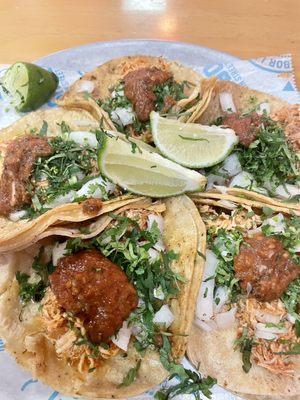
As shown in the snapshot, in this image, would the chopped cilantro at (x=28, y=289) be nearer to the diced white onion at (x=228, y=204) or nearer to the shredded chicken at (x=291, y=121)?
the diced white onion at (x=228, y=204)

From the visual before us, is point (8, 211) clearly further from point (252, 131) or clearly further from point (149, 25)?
point (149, 25)

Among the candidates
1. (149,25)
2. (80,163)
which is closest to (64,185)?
(80,163)

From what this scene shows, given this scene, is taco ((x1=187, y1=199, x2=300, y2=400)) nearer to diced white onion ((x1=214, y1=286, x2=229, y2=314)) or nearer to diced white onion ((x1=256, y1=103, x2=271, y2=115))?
diced white onion ((x1=214, y1=286, x2=229, y2=314))

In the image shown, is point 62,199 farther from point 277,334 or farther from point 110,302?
point 277,334

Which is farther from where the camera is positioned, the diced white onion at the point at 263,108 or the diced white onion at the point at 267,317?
the diced white onion at the point at 263,108

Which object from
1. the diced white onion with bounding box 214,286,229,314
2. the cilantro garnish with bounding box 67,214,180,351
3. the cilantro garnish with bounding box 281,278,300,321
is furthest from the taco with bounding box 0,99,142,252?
the cilantro garnish with bounding box 281,278,300,321

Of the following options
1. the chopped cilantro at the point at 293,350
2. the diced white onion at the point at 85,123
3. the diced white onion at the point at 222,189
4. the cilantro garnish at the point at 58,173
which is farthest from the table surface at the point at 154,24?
the chopped cilantro at the point at 293,350
